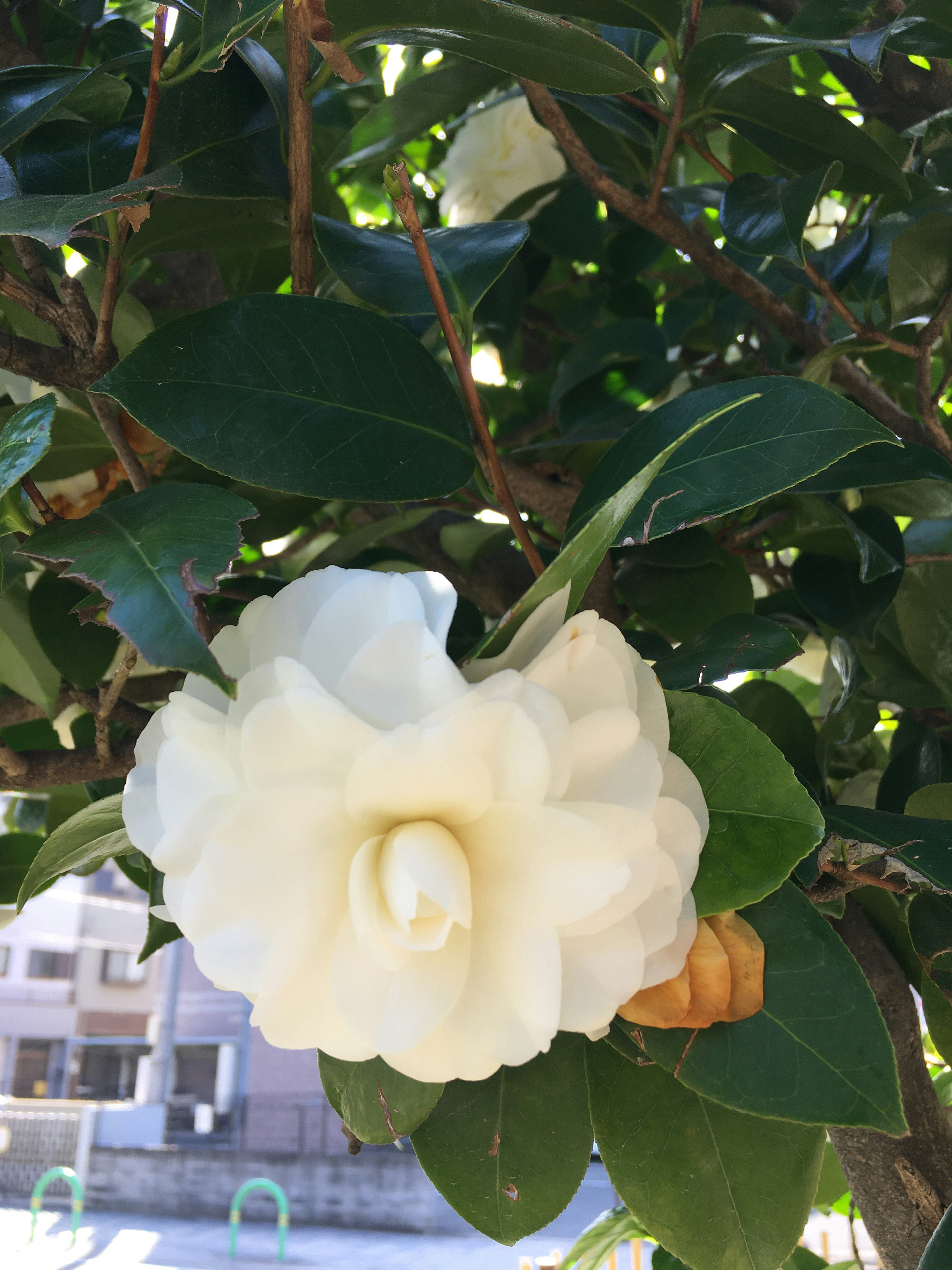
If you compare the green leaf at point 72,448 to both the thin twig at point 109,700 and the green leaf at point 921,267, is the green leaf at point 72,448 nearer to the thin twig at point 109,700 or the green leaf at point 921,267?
the thin twig at point 109,700

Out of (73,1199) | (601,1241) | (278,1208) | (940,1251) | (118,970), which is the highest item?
(940,1251)

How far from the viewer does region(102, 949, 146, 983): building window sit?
8.98 metres

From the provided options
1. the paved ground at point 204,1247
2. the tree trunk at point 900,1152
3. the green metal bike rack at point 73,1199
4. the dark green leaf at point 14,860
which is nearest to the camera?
the tree trunk at point 900,1152

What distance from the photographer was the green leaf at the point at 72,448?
1.24 ft

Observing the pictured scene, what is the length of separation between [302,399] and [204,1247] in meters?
6.44

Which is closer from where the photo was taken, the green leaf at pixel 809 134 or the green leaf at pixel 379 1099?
the green leaf at pixel 379 1099

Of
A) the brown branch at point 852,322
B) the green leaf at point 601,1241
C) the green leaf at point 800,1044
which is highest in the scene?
the brown branch at point 852,322

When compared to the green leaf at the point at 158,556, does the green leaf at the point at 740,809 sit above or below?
below

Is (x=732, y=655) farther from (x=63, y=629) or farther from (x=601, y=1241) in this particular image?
(x=601, y=1241)

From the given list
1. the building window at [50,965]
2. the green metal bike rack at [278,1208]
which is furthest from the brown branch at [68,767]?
the building window at [50,965]

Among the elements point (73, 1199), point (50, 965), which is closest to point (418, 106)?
point (73, 1199)

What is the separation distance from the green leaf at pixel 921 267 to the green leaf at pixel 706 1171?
365 millimetres

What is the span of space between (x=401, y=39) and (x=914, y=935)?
0.34 m

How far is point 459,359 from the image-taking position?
29cm
